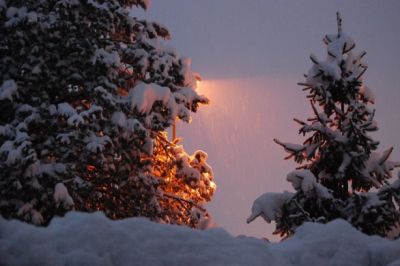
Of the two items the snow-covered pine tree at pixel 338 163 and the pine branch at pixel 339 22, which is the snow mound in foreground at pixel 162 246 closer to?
the snow-covered pine tree at pixel 338 163

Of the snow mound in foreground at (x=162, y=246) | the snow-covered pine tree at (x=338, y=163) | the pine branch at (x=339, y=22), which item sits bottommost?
the snow mound in foreground at (x=162, y=246)

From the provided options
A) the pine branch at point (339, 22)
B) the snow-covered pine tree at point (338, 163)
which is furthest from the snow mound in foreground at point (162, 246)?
the pine branch at point (339, 22)

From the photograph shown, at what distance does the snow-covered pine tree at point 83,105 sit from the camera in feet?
28.3

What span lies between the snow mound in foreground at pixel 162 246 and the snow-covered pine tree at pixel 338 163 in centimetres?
485

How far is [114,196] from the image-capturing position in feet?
35.2

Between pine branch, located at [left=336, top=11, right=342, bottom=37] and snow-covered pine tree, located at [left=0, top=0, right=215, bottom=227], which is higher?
pine branch, located at [left=336, top=11, right=342, bottom=37]

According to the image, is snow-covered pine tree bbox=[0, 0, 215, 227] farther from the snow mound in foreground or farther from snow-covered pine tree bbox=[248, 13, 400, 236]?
the snow mound in foreground

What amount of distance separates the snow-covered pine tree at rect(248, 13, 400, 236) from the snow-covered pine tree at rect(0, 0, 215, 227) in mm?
2582

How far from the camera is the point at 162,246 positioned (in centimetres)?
264

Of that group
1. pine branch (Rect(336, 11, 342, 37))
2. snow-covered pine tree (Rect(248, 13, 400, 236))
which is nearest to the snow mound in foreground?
snow-covered pine tree (Rect(248, 13, 400, 236))

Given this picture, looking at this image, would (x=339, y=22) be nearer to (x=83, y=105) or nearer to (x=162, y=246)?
(x=83, y=105)

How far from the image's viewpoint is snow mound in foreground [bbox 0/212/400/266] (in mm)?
2326

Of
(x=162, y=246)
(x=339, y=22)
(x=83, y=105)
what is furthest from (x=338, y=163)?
(x=162, y=246)

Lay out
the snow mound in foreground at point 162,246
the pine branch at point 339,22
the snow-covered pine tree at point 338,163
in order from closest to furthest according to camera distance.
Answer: the snow mound in foreground at point 162,246, the snow-covered pine tree at point 338,163, the pine branch at point 339,22
